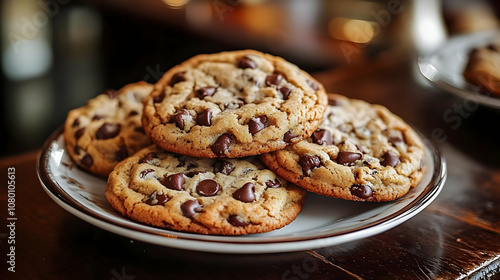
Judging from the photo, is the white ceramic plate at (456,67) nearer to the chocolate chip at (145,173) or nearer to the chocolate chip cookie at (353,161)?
the chocolate chip cookie at (353,161)

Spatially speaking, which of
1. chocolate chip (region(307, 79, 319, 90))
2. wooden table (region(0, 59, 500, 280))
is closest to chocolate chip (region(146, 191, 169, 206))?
wooden table (region(0, 59, 500, 280))

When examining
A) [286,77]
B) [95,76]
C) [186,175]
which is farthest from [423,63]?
[95,76]

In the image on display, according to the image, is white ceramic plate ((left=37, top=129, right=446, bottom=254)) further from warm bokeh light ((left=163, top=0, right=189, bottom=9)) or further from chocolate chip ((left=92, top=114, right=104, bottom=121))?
warm bokeh light ((left=163, top=0, right=189, bottom=9))

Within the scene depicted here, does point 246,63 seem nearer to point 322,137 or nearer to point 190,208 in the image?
point 322,137

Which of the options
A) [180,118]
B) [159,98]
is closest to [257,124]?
[180,118]

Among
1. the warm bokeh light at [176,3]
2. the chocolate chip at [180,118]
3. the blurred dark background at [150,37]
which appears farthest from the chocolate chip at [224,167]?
the warm bokeh light at [176,3]
